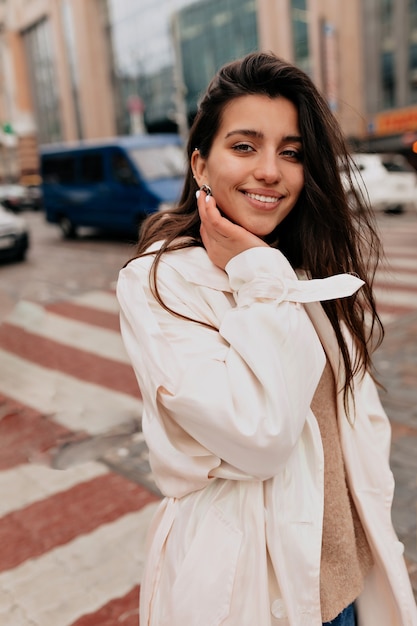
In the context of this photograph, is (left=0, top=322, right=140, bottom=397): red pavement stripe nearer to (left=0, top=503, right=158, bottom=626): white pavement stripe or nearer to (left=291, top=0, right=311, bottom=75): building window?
(left=0, top=503, right=158, bottom=626): white pavement stripe

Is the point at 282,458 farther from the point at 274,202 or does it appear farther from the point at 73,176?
the point at 73,176

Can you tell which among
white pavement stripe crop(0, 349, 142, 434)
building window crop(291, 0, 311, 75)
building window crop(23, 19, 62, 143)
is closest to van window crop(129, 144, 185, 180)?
white pavement stripe crop(0, 349, 142, 434)

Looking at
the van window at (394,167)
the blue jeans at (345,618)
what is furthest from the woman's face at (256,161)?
the van window at (394,167)

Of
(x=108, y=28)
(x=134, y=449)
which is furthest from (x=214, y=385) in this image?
(x=108, y=28)

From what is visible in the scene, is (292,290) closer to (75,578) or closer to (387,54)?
(75,578)

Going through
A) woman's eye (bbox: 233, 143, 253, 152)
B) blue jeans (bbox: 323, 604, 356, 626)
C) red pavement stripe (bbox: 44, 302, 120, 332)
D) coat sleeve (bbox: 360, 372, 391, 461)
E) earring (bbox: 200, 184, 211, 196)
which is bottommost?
red pavement stripe (bbox: 44, 302, 120, 332)

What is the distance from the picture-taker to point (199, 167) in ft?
4.60

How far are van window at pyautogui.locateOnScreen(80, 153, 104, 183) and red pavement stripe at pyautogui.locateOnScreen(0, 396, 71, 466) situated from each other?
9.89m

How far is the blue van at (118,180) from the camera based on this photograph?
1280cm

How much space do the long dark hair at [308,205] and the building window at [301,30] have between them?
30.1 meters

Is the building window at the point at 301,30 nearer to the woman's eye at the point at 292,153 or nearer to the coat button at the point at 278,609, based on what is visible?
the woman's eye at the point at 292,153

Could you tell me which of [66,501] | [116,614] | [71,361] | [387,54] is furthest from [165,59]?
[116,614]

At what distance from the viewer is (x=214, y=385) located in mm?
1105

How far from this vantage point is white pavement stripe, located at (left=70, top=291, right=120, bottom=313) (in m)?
7.89
